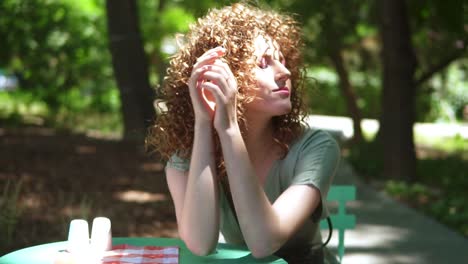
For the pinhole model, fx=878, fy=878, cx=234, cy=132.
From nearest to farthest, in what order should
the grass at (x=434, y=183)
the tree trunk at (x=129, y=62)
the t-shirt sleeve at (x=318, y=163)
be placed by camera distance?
1. the t-shirt sleeve at (x=318, y=163)
2. the grass at (x=434, y=183)
3. the tree trunk at (x=129, y=62)

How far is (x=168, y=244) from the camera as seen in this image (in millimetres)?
3066

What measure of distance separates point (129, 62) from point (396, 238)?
471cm

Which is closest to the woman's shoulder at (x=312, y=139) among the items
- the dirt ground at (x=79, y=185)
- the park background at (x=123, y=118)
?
the park background at (x=123, y=118)

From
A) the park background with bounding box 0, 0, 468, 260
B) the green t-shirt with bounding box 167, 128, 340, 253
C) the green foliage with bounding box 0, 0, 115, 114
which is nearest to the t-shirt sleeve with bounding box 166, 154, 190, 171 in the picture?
the green t-shirt with bounding box 167, 128, 340, 253

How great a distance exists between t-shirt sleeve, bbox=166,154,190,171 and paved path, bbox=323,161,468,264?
9.71ft

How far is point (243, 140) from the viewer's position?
2.90 metres

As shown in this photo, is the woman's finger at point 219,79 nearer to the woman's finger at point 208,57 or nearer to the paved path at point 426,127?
the woman's finger at point 208,57

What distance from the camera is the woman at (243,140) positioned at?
2645 millimetres

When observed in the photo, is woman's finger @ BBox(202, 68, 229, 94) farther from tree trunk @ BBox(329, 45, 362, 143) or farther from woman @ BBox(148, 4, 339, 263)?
tree trunk @ BBox(329, 45, 362, 143)

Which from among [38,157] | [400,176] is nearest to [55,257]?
[38,157]

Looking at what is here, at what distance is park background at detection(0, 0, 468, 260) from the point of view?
6973mm

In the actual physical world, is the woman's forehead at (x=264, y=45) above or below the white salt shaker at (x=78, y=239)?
above

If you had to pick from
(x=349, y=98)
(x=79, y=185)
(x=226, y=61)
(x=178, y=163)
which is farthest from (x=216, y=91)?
(x=349, y=98)

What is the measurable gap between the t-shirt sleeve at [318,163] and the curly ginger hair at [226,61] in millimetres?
87
